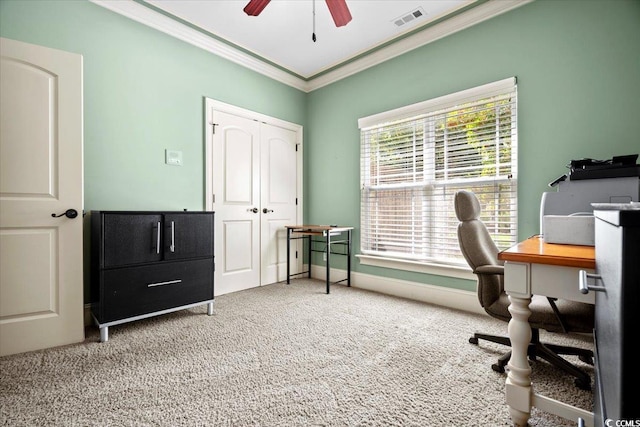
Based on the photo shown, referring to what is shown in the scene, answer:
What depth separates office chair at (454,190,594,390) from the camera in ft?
4.48

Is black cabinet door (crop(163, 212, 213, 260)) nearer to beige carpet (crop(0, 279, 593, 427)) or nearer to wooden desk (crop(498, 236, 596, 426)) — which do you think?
beige carpet (crop(0, 279, 593, 427))

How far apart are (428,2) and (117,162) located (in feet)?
10.5

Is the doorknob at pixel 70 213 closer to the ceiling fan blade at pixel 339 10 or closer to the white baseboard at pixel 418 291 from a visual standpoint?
the ceiling fan blade at pixel 339 10

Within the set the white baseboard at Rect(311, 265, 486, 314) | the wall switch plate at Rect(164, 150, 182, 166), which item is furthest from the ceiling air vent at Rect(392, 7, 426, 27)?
the white baseboard at Rect(311, 265, 486, 314)

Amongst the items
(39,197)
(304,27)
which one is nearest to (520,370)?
(39,197)

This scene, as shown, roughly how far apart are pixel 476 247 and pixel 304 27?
8.87 ft

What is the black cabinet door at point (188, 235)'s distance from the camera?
7.70ft

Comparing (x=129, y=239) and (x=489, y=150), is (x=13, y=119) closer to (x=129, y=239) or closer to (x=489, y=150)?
(x=129, y=239)

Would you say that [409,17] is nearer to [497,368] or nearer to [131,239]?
[497,368]

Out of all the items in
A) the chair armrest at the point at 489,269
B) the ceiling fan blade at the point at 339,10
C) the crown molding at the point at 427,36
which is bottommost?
the chair armrest at the point at 489,269

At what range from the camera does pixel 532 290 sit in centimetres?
113

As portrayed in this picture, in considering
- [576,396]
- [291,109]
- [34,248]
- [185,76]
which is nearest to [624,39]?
[576,396]

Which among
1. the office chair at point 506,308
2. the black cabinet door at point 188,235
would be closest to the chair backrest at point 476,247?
the office chair at point 506,308

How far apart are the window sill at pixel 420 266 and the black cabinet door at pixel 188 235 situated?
6.09 feet
